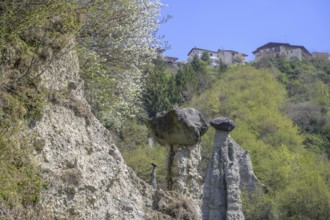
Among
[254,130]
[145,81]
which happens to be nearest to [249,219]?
[145,81]

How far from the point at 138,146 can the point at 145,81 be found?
23.4 m

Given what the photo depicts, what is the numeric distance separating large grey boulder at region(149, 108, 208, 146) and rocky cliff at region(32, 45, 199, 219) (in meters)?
1.85

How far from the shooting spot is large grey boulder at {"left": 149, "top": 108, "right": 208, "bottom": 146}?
10461 mm

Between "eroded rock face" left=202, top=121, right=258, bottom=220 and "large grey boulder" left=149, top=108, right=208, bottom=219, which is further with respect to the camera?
"eroded rock face" left=202, top=121, right=258, bottom=220

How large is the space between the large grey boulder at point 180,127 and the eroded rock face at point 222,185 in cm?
77

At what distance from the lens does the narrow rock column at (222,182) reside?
420 inches

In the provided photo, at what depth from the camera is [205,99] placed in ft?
204

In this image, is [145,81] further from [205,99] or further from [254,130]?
[205,99]

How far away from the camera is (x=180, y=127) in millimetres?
10500

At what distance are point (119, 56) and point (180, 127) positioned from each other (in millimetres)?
5424

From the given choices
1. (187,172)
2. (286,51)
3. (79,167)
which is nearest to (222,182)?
(187,172)

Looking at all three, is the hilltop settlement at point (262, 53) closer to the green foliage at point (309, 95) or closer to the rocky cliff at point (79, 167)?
the green foliage at point (309, 95)

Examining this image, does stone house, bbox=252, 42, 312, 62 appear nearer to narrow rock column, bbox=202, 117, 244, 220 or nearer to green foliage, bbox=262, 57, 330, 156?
green foliage, bbox=262, 57, 330, 156

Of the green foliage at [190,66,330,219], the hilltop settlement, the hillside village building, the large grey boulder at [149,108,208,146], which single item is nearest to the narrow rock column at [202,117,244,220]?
the large grey boulder at [149,108,208,146]
